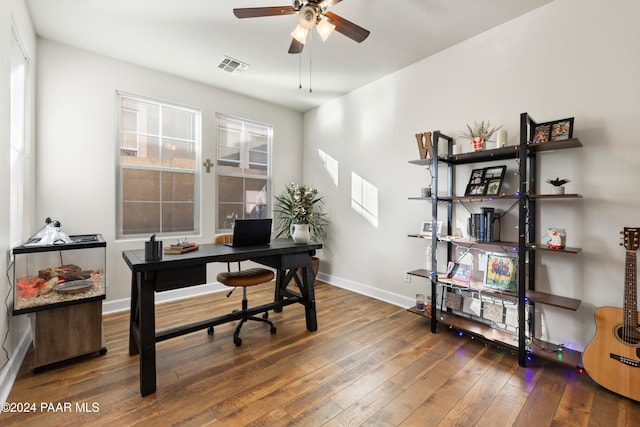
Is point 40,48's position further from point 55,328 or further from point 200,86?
point 55,328

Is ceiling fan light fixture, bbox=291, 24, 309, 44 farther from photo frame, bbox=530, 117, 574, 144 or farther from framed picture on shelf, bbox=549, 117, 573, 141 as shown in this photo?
framed picture on shelf, bbox=549, 117, 573, 141

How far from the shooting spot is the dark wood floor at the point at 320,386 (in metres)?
1.64

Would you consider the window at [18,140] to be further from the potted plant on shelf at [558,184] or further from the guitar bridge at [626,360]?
the guitar bridge at [626,360]

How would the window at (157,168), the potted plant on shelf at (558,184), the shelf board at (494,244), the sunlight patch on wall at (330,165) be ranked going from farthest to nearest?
the sunlight patch on wall at (330,165) < the window at (157,168) < the shelf board at (494,244) < the potted plant on shelf at (558,184)

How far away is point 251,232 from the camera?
101 inches

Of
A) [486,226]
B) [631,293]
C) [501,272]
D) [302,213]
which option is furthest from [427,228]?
[302,213]

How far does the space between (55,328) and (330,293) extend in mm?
2904

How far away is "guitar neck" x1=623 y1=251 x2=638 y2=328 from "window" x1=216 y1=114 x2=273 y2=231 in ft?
13.7

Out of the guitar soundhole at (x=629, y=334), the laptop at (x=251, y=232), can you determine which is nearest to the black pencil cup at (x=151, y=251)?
the laptop at (x=251, y=232)

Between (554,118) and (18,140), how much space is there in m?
4.61

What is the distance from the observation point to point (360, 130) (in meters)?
4.04

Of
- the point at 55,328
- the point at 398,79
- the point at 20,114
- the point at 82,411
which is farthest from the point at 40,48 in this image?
the point at 398,79

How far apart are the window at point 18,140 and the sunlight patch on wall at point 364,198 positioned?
141 inches

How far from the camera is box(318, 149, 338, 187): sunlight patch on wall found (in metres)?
4.46
